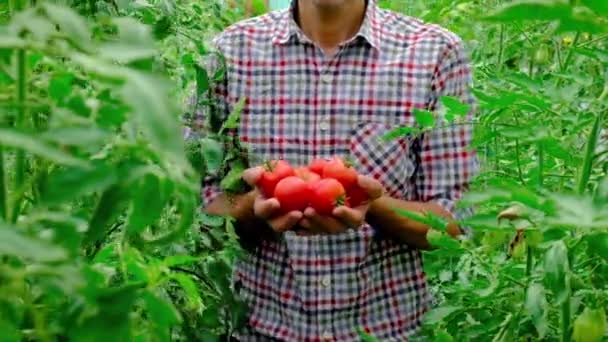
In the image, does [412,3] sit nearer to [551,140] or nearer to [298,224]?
[298,224]

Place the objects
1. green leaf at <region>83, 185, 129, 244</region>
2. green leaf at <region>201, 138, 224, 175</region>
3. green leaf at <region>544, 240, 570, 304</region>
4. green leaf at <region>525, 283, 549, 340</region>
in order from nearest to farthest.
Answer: green leaf at <region>83, 185, 129, 244</region> < green leaf at <region>544, 240, 570, 304</region> < green leaf at <region>525, 283, 549, 340</region> < green leaf at <region>201, 138, 224, 175</region>

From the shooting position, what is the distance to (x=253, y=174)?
66.9 inches

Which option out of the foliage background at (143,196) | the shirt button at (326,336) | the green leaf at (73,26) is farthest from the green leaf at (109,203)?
the shirt button at (326,336)

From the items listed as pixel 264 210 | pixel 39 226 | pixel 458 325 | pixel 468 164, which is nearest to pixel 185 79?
pixel 264 210

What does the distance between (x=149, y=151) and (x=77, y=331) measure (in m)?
0.13

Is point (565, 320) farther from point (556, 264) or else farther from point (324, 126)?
point (324, 126)

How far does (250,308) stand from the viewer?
6.16ft

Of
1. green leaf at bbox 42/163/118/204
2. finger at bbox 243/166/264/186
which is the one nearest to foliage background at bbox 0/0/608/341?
green leaf at bbox 42/163/118/204

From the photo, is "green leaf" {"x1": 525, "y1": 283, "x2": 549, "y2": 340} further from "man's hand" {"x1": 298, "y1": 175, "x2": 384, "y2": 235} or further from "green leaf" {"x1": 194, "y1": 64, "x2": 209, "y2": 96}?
"green leaf" {"x1": 194, "y1": 64, "x2": 209, "y2": 96}

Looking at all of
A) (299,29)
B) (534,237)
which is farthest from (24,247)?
(299,29)

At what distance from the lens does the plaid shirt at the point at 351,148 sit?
1838 mm

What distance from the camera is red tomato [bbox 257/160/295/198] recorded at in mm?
→ 1659

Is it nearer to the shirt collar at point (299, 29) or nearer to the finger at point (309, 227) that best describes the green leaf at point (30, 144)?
the finger at point (309, 227)

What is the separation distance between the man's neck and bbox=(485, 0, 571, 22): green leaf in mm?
1156
